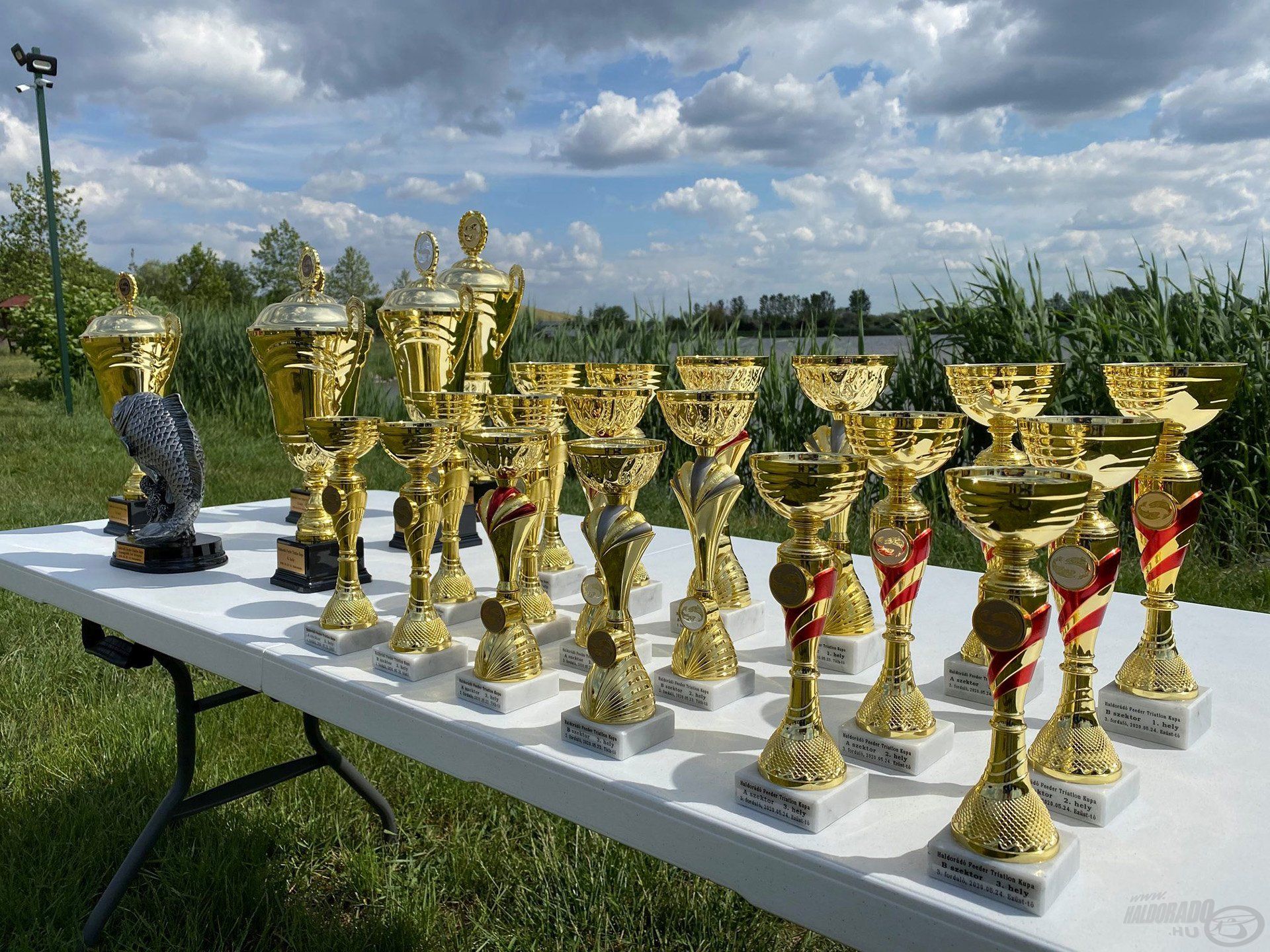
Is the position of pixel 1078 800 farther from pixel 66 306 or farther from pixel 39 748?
pixel 66 306

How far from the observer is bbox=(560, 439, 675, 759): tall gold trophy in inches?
40.2

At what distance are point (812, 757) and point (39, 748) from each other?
8.66 ft

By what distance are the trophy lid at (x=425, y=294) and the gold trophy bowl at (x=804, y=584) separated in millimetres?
1167

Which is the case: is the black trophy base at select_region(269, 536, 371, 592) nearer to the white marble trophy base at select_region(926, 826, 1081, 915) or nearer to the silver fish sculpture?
the silver fish sculpture

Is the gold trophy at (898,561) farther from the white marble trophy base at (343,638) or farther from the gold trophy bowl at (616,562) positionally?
the white marble trophy base at (343,638)

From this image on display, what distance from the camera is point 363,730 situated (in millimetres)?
1228

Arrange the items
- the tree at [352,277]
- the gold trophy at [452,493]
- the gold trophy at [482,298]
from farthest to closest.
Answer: the tree at [352,277] < the gold trophy at [482,298] < the gold trophy at [452,493]

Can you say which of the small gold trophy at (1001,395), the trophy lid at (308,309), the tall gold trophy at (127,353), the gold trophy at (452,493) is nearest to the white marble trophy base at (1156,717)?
the small gold trophy at (1001,395)

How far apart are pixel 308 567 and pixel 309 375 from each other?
1.26ft

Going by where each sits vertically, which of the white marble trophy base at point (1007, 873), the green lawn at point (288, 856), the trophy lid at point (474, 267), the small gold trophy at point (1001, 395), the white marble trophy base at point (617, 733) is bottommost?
the green lawn at point (288, 856)

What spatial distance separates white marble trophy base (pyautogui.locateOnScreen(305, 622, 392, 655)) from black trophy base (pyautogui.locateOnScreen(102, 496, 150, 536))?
27.9 inches

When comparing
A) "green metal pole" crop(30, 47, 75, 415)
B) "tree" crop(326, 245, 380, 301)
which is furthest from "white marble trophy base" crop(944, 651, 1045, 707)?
"tree" crop(326, 245, 380, 301)

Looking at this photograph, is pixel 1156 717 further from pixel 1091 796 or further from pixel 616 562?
pixel 616 562

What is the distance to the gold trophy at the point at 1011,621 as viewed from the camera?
28.5 inches
